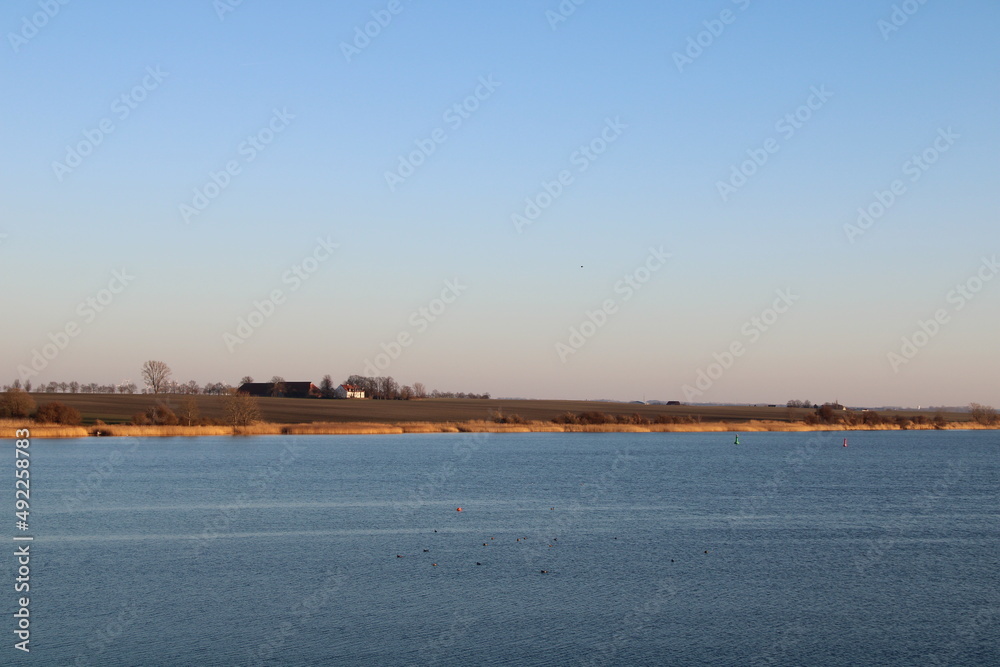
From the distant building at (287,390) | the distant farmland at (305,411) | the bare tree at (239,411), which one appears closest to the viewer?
the bare tree at (239,411)

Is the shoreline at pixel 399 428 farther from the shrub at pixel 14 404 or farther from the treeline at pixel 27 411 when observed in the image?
the shrub at pixel 14 404

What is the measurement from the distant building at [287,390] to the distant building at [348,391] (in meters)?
3.28

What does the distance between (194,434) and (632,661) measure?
67.1 metres

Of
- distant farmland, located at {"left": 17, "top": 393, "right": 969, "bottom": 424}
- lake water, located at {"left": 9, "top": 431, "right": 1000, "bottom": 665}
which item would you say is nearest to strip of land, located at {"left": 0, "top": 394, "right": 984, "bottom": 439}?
distant farmland, located at {"left": 17, "top": 393, "right": 969, "bottom": 424}

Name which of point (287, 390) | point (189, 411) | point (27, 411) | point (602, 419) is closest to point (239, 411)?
point (189, 411)

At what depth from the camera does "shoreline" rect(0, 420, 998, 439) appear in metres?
71.9

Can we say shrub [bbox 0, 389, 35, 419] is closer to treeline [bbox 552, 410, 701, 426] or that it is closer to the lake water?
the lake water

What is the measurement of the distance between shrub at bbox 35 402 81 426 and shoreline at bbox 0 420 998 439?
116 cm

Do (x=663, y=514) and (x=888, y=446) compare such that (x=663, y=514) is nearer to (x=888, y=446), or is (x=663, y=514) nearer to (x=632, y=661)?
(x=632, y=661)

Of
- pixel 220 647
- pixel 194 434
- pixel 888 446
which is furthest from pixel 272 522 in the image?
pixel 888 446

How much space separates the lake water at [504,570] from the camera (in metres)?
16.2

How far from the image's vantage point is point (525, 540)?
26656mm

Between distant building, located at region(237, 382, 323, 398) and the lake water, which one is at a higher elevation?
distant building, located at region(237, 382, 323, 398)

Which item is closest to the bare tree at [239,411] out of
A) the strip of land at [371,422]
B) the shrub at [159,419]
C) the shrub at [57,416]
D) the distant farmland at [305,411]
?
the strip of land at [371,422]
